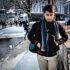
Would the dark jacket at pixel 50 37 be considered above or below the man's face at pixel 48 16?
below

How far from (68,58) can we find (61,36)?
61 cm

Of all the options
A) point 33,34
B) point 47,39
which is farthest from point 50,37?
point 33,34

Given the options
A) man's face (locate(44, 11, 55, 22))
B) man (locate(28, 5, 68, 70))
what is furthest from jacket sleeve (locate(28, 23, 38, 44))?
man's face (locate(44, 11, 55, 22))

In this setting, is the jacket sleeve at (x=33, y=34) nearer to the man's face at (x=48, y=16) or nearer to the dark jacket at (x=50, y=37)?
the dark jacket at (x=50, y=37)

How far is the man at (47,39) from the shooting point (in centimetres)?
411

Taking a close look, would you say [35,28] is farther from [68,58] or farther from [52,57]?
[68,58]

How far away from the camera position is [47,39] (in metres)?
4.10

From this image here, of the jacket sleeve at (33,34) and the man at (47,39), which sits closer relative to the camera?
the man at (47,39)

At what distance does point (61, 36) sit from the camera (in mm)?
4336

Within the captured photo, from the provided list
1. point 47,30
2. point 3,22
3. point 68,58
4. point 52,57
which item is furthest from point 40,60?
point 3,22

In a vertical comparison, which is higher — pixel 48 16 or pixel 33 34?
pixel 48 16

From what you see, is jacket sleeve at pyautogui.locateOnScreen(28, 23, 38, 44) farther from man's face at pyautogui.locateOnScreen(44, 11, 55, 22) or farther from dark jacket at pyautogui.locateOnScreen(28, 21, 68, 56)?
man's face at pyautogui.locateOnScreen(44, 11, 55, 22)

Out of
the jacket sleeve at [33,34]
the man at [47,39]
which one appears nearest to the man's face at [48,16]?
the man at [47,39]

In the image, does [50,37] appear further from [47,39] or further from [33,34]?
[33,34]
